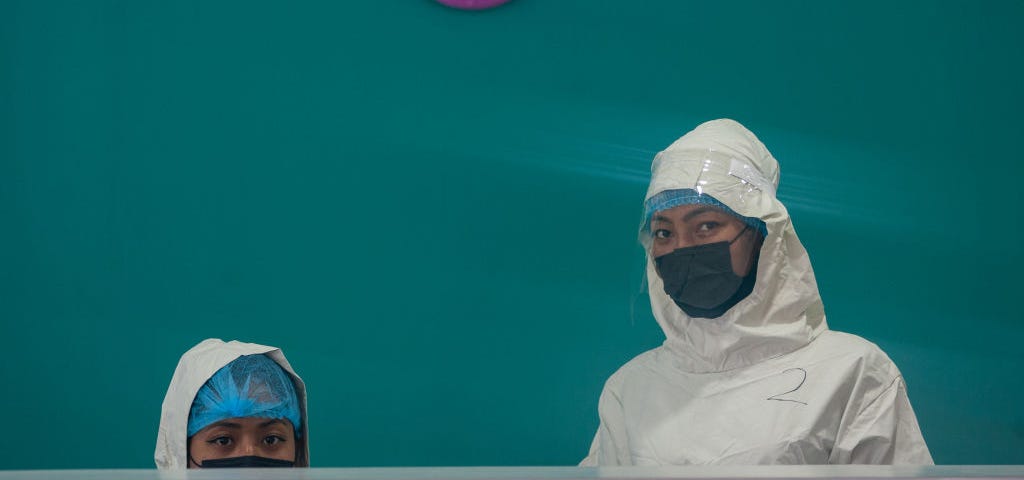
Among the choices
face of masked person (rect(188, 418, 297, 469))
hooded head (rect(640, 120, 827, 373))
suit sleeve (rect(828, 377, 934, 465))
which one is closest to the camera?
suit sleeve (rect(828, 377, 934, 465))

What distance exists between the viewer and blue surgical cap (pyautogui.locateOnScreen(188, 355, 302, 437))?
176 centimetres

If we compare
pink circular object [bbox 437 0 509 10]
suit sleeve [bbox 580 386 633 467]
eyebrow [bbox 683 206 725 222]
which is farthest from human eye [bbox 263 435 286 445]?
pink circular object [bbox 437 0 509 10]

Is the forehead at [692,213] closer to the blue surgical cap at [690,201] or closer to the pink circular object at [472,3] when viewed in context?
the blue surgical cap at [690,201]

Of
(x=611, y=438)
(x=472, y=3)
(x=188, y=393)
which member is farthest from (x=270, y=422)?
(x=472, y=3)

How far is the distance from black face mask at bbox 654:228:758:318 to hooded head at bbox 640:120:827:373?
0.05 ft

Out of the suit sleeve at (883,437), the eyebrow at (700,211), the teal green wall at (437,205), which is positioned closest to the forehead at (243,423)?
the teal green wall at (437,205)

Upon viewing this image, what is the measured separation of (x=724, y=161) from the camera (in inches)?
76.1

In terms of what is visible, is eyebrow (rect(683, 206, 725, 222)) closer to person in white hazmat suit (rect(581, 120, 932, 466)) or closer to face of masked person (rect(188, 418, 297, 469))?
person in white hazmat suit (rect(581, 120, 932, 466))

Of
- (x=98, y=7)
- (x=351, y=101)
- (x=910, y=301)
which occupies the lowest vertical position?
(x=910, y=301)

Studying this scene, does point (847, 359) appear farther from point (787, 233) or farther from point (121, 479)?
point (121, 479)

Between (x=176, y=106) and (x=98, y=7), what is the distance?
0.95 ft

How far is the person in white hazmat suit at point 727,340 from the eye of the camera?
1.72m

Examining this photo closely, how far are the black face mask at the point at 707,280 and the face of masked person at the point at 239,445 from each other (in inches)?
28.3

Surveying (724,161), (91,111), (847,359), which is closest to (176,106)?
(91,111)
